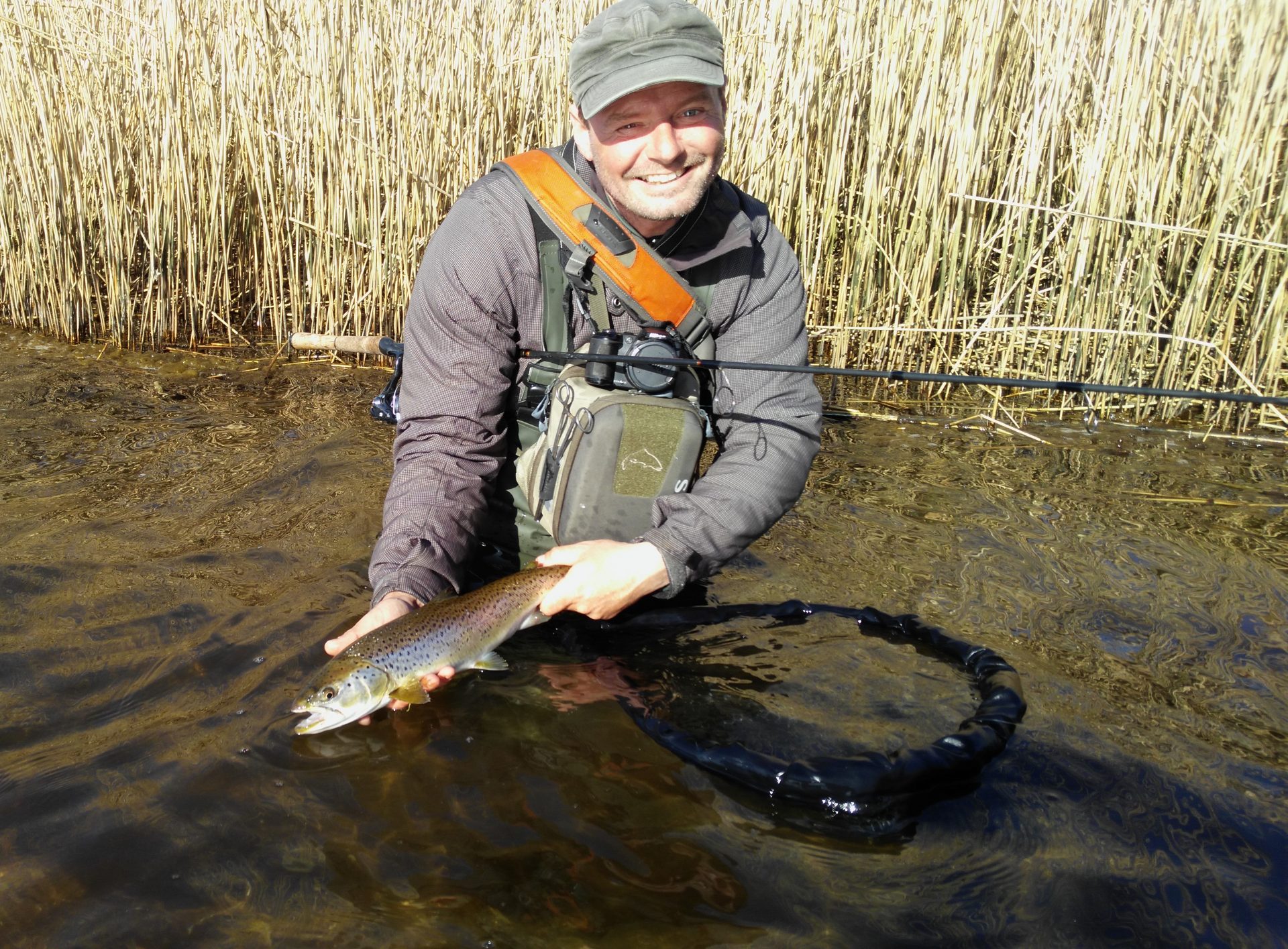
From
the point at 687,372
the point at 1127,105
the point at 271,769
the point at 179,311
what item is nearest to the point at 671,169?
the point at 687,372

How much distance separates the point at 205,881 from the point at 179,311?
5856 millimetres

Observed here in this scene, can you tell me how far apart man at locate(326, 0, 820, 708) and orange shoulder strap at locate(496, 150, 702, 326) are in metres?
0.07

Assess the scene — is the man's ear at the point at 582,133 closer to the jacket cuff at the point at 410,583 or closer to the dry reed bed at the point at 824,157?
the jacket cuff at the point at 410,583

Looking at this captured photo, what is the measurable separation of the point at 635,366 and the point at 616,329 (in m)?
0.22

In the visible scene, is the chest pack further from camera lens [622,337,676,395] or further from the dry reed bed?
the dry reed bed

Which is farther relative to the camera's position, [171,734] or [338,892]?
[171,734]

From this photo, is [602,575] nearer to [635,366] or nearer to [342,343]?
[635,366]

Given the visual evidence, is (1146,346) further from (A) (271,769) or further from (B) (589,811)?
(A) (271,769)

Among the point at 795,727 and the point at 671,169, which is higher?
the point at 671,169

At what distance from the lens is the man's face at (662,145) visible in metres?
3.05

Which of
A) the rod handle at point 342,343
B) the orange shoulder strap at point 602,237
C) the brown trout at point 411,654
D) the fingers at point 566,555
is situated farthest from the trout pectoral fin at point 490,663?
the rod handle at point 342,343

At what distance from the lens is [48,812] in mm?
2521

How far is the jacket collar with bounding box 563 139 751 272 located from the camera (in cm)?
326

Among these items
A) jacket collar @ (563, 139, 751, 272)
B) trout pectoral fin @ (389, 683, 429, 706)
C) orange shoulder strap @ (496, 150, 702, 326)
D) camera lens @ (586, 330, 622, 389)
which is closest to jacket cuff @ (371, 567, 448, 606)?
trout pectoral fin @ (389, 683, 429, 706)
